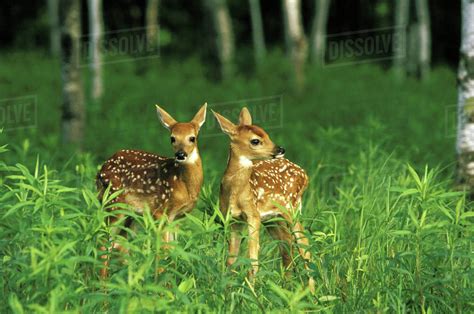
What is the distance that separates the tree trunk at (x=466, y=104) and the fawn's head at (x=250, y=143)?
347 centimetres

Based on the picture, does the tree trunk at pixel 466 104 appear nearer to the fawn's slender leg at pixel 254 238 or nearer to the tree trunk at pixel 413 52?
the fawn's slender leg at pixel 254 238

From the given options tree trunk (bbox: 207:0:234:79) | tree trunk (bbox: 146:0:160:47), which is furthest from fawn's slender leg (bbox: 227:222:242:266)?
tree trunk (bbox: 146:0:160:47)

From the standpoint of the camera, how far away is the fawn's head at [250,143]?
8125 mm

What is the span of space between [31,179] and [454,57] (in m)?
38.7

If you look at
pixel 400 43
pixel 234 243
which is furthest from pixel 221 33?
pixel 234 243

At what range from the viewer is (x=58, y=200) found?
7.39 metres

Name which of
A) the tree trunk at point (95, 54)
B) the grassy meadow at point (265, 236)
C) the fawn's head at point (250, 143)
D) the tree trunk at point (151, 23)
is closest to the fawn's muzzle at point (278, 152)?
the fawn's head at point (250, 143)

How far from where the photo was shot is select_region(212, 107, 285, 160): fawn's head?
8.12 metres

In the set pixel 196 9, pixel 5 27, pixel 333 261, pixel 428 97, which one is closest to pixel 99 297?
pixel 333 261

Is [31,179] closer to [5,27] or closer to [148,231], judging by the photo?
[148,231]

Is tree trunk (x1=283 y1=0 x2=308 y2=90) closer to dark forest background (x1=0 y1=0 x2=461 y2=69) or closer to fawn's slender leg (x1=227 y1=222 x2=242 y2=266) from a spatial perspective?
dark forest background (x1=0 y1=0 x2=461 y2=69)

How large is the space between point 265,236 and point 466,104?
9.66 feet

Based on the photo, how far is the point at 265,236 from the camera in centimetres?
995

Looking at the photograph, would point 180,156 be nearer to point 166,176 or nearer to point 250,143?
point 166,176
